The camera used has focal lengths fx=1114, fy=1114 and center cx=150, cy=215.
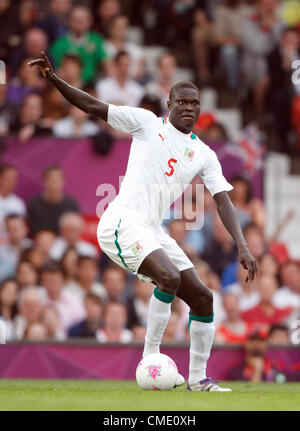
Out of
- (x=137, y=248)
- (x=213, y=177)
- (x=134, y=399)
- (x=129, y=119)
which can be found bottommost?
(x=134, y=399)

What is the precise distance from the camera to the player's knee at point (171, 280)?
8.70 meters

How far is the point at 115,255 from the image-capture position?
920 centimetres

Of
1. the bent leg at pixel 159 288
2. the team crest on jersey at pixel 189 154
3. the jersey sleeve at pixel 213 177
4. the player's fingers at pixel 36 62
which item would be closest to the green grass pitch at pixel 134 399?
the bent leg at pixel 159 288

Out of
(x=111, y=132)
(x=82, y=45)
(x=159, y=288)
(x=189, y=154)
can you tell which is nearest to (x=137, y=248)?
(x=159, y=288)

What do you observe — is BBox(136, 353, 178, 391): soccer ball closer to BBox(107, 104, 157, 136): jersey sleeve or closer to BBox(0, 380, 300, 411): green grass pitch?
BBox(0, 380, 300, 411): green grass pitch

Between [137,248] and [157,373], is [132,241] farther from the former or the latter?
[157,373]

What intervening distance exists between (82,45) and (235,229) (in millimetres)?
7500

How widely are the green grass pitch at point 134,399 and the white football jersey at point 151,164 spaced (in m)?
1.50

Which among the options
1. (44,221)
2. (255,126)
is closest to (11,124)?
(44,221)

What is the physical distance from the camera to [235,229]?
9.22 m

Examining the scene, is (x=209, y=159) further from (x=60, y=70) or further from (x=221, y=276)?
(x=60, y=70)

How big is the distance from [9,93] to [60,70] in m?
0.96

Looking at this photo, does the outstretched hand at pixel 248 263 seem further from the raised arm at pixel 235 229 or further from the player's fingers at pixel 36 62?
the player's fingers at pixel 36 62

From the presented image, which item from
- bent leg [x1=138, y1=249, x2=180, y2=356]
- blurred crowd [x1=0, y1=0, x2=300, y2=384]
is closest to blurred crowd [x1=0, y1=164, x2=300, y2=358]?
blurred crowd [x1=0, y1=0, x2=300, y2=384]
